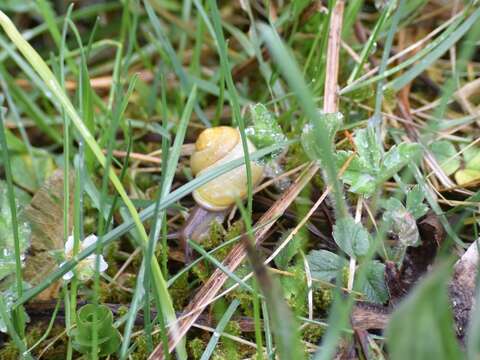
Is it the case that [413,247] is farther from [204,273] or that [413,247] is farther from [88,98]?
[88,98]

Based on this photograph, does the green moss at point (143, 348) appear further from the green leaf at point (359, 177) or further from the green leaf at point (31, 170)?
the green leaf at point (31, 170)

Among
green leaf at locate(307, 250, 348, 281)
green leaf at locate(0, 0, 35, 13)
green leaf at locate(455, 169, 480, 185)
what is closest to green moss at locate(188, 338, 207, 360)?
green leaf at locate(307, 250, 348, 281)

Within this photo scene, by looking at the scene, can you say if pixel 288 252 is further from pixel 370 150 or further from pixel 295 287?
pixel 370 150

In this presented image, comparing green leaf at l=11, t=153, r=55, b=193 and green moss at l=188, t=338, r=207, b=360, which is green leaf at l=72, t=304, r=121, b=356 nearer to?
green moss at l=188, t=338, r=207, b=360

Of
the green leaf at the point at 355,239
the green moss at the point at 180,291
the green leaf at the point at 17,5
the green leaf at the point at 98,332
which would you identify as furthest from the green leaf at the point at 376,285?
the green leaf at the point at 17,5

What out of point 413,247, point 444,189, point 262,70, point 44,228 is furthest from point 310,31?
point 44,228
